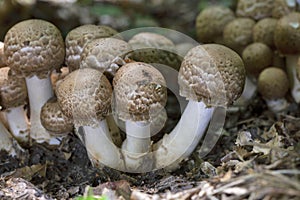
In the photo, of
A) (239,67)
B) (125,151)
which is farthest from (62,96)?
(239,67)

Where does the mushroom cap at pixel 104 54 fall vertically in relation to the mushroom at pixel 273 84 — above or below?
above

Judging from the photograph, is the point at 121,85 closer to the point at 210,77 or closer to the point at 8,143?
the point at 210,77

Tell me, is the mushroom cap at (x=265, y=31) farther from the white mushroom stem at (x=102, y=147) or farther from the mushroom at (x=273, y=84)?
the white mushroom stem at (x=102, y=147)

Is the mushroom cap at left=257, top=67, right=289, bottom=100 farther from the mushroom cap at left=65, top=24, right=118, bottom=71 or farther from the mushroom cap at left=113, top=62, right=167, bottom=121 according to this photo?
the mushroom cap at left=65, top=24, right=118, bottom=71

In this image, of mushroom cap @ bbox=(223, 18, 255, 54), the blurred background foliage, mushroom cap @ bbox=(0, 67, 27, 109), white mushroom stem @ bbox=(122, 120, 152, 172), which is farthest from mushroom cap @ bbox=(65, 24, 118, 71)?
the blurred background foliage

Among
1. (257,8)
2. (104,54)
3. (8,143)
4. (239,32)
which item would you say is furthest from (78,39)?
(257,8)

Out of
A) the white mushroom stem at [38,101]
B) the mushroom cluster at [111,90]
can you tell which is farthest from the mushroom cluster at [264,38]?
the white mushroom stem at [38,101]

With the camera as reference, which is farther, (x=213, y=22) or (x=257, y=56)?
(x=213, y=22)
